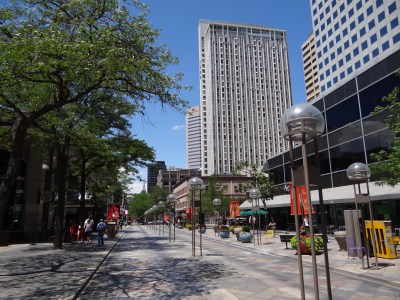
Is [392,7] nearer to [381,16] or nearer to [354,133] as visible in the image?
[381,16]

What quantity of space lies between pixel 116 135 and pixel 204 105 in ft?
428

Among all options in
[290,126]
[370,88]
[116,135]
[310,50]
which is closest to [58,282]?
[290,126]

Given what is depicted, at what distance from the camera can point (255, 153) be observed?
150500 mm

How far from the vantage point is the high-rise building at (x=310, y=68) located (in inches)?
4456

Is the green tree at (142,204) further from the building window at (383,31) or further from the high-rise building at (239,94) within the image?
the building window at (383,31)

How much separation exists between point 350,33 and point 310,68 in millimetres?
47076

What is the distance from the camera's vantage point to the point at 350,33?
230ft

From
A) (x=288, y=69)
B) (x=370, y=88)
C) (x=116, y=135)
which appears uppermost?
(x=288, y=69)

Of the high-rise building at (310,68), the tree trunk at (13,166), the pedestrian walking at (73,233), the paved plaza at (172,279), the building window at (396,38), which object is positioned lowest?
the paved plaza at (172,279)

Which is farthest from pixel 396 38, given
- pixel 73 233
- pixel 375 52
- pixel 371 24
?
pixel 73 233

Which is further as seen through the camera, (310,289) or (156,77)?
(156,77)

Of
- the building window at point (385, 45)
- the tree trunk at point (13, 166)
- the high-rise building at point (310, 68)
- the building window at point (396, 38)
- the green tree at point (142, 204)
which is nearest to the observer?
the tree trunk at point (13, 166)

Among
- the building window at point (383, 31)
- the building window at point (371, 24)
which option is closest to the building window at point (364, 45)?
the building window at point (371, 24)

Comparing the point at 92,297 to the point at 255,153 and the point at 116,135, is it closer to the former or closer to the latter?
the point at 116,135
